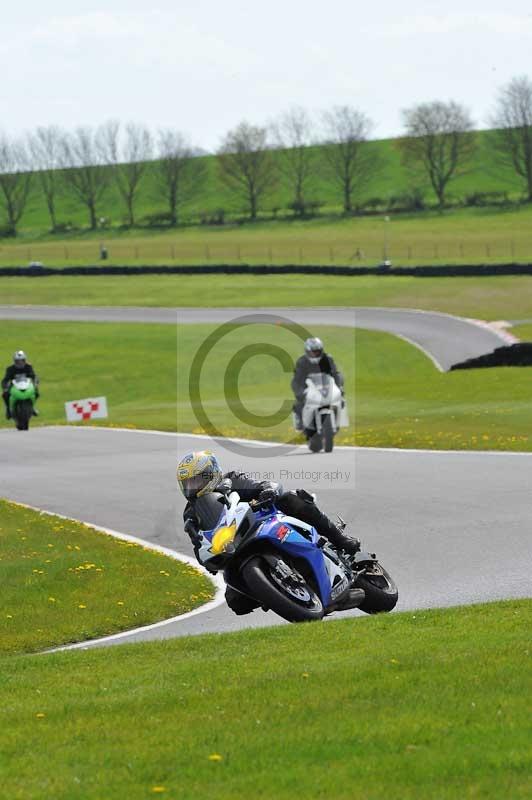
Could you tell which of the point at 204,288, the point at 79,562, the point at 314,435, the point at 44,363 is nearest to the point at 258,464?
the point at 314,435

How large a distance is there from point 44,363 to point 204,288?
2709cm

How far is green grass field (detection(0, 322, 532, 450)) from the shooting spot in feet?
82.3

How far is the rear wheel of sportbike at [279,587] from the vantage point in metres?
9.02

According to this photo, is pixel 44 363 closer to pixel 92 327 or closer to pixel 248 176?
pixel 92 327

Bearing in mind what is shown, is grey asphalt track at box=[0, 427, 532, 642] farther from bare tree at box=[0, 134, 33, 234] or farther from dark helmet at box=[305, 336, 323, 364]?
bare tree at box=[0, 134, 33, 234]

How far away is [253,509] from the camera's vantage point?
9.26m

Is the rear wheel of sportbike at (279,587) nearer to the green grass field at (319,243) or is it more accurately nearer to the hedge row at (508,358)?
the hedge row at (508,358)

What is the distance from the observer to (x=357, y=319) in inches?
2251

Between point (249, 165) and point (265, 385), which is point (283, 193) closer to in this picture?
point (249, 165)

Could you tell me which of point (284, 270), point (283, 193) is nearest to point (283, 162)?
point (283, 193)

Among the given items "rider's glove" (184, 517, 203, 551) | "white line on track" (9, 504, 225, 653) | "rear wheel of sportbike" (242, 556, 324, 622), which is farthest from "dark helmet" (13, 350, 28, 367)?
"rear wheel of sportbike" (242, 556, 324, 622)

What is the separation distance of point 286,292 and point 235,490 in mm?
62063

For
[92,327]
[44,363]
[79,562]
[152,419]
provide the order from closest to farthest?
[79,562] → [152,419] → [44,363] → [92,327]

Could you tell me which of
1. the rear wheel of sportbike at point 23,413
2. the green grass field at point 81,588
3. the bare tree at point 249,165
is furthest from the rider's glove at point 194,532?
the bare tree at point 249,165
